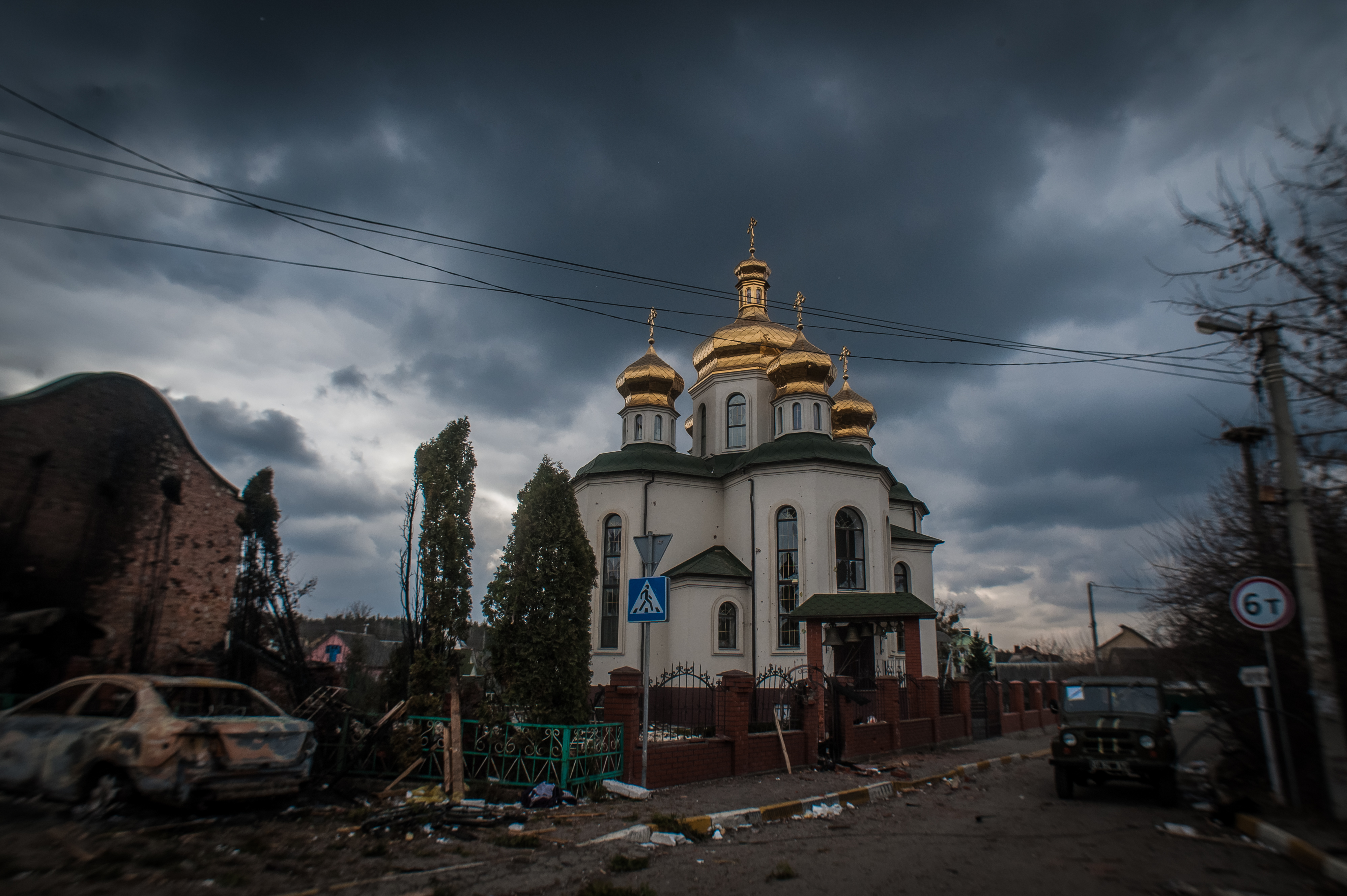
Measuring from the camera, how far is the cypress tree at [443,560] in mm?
10555

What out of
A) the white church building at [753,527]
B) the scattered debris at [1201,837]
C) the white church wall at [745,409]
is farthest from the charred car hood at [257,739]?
the white church wall at [745,409]

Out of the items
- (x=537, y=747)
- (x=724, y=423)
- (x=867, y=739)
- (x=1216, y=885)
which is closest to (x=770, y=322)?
(x=724, y=423)

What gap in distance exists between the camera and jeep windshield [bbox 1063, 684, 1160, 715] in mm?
11180

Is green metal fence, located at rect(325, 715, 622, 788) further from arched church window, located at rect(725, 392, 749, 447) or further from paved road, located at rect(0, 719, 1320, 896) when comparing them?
arched church window, located at rect(725, 392, 749, 447)

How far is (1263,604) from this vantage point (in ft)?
28.1

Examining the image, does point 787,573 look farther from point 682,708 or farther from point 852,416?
point 852,416

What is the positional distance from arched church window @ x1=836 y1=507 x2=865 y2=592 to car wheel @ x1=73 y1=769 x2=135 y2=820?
1834 cm

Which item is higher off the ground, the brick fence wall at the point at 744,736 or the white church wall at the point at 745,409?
the white church wall at the point at 745,409

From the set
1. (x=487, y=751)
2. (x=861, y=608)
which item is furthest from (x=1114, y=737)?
(x=861, y=608)

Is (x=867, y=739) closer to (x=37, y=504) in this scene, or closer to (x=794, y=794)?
(x=794, y=794)

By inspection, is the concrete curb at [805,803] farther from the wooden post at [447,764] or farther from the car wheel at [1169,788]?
the car wheel at [1169,788]

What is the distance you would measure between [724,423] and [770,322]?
4.62 m

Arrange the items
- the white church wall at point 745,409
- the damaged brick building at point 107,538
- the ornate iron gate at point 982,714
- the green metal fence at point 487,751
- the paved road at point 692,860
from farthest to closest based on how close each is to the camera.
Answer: the white church wall at point 745,409
the ornate iron gate at point 982,714
the damaged brick building at point 107,538
the green metal fence at point 487,751
the paved road at point 692,860

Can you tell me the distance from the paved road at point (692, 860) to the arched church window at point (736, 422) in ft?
63.1
